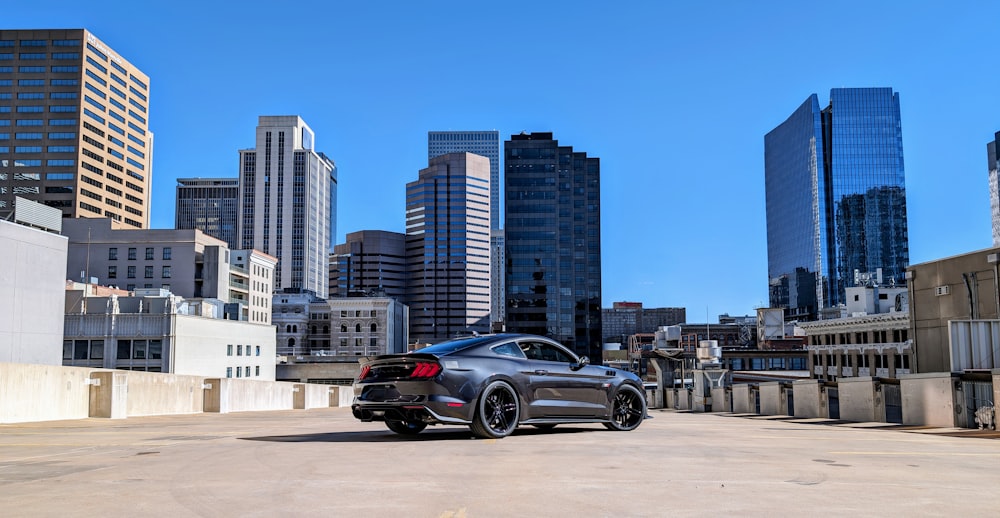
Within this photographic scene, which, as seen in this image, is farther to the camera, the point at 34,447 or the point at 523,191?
the point at 523,191

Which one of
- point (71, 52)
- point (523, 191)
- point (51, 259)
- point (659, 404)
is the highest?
point (71, 52)

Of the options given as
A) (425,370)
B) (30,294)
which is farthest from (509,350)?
(30,294)

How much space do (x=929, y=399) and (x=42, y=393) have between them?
16.6m

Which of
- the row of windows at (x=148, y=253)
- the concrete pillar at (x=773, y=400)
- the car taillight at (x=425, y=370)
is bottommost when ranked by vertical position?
the concrete pillar at (x=773, y=400)

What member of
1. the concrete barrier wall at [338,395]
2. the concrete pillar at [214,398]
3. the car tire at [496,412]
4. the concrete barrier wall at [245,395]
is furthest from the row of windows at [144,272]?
the car tire at [496,412]

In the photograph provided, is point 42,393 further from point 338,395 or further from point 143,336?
point 143,336

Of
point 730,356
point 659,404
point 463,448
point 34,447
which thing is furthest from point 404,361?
point 730,356

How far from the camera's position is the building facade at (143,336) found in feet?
248

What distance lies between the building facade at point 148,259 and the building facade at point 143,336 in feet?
127

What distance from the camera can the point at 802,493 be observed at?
20.3 feet

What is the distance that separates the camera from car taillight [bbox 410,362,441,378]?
1035 cm

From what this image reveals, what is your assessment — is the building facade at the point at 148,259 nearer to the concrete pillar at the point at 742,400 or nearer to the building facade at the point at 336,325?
the building facade at the point at 336,325

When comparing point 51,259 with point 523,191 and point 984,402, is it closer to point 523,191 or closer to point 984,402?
point 984,402

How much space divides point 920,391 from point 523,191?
184 meters
